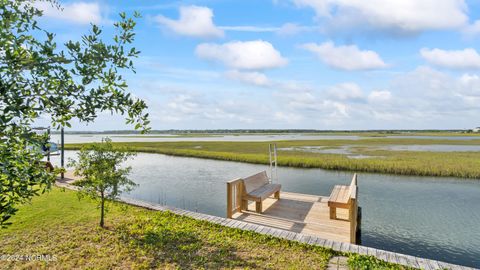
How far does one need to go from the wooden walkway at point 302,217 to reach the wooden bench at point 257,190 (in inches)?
12.4

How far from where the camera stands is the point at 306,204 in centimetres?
1003

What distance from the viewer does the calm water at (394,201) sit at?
8.60 meters

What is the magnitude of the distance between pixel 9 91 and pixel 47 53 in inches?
19.1

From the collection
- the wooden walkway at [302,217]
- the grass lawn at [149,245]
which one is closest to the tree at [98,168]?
the grass lawn at [149,245]

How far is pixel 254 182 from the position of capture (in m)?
9.82

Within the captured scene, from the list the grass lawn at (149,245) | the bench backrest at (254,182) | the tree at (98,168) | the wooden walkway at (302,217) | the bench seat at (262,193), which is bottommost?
the wooden walkway at (302,217)

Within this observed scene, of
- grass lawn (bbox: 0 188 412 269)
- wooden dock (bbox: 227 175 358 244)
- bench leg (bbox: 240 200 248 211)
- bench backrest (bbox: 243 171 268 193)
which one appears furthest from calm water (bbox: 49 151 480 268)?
grass lawn (bbox: 0 188 412 269)

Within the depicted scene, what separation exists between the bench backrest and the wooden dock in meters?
0.16

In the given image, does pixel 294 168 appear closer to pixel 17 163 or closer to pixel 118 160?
pixel 118 160

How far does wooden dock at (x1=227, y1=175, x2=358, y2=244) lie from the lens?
7.39 meters

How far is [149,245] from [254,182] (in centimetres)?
476

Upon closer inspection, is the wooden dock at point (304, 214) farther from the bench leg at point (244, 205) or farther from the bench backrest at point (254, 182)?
the bench backrest at point (254, 182)

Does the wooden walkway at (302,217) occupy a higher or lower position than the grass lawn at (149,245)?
lower

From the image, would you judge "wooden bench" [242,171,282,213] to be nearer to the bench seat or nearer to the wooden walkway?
the bench seat
